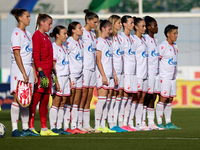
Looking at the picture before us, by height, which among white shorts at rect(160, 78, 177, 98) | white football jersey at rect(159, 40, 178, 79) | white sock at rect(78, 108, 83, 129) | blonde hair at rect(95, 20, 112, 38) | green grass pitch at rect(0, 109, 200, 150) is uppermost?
blonde hair at rect(95, 20, 112, 38)

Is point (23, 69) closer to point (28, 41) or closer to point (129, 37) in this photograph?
point (28, 41)

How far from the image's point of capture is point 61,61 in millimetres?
8305

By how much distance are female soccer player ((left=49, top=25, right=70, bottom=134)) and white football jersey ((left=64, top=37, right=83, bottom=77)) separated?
5.0 inches

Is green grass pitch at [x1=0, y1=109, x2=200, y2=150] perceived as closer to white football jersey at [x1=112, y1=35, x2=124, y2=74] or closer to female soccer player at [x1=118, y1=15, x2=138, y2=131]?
female soccer player at [x1=118, y1=15, x2=138, y2=131]

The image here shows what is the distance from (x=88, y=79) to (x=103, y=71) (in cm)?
31

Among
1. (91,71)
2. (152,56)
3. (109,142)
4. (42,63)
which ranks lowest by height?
(109,142)

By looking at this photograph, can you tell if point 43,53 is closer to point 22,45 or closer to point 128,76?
point 22,45

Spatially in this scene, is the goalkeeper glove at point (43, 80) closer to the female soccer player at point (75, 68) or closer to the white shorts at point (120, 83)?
the female soccer player at point (75, 68)

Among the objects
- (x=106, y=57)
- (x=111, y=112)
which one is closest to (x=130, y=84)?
(x=111, y=112)

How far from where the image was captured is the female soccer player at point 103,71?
8.52 m

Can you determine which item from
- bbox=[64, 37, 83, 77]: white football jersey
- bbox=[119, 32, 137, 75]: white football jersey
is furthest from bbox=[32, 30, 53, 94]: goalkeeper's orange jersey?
bbox=[119, 32, 137, 75]: white football jersey

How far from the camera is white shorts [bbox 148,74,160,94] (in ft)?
30.5

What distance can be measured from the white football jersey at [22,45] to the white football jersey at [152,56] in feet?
8.77

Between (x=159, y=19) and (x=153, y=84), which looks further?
(x=159, y=19)
